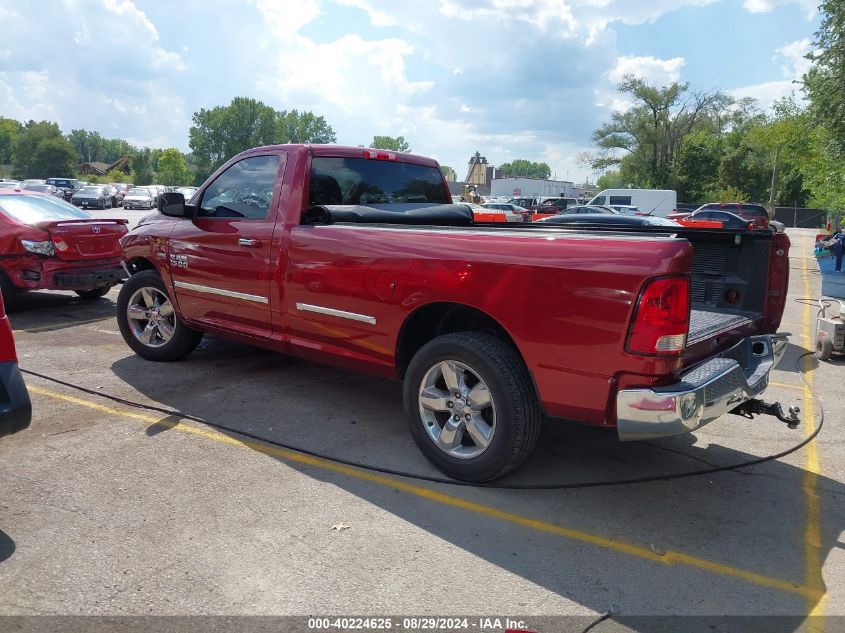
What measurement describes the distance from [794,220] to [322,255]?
195ft

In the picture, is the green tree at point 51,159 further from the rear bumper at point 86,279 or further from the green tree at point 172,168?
the rear bumper at point 86,279

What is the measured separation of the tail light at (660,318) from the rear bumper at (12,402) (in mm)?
2920

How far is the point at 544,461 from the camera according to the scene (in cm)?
412

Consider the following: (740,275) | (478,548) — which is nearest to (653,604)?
(478,548)

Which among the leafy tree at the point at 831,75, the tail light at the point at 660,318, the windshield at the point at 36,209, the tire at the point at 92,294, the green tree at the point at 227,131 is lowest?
the tire at the point at 92,294

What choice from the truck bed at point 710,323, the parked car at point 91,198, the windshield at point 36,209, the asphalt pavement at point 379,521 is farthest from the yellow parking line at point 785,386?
the parked car at point 91,198

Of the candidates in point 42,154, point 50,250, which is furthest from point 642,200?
point 42,154

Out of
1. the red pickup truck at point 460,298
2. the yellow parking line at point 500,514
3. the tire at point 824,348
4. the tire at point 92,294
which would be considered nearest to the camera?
the yellow parking line at point 500,514

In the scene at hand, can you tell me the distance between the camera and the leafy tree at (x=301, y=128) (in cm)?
10750

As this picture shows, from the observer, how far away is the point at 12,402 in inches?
121

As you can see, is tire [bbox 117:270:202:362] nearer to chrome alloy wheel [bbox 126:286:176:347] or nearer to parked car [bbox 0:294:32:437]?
chrome alloy wheel [bbox 126:286:176:347]

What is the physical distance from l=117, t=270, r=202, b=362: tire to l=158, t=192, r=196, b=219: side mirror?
2.73ft

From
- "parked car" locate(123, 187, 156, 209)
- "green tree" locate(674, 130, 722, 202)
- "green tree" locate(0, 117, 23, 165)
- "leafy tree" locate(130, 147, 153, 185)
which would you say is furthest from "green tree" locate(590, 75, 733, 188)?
"green tree" locate(0, 117, 23, 165)

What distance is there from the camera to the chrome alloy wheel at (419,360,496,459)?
363cm
